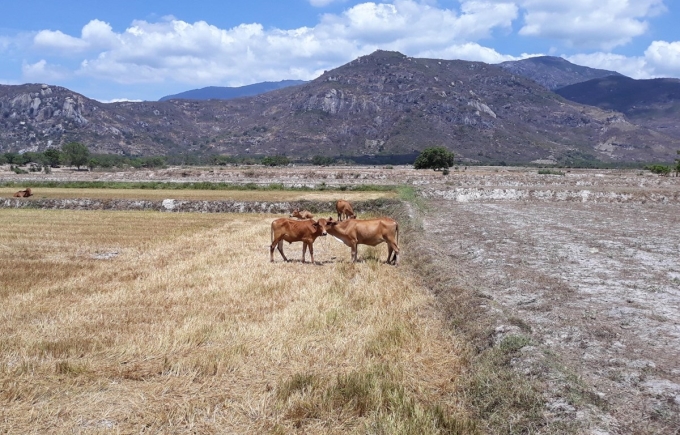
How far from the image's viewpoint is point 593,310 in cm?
976

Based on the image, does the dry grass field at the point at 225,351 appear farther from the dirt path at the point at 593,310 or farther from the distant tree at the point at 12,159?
the distant tree at the point at 12,159

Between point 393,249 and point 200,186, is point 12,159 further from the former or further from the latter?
point 393,249

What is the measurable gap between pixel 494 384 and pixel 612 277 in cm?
757

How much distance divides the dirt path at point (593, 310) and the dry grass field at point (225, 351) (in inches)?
56.7

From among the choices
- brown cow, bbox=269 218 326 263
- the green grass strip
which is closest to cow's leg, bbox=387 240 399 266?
brown cow, bbox=269 218 326 263

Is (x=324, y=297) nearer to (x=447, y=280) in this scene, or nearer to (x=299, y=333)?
(x=299, y=333)

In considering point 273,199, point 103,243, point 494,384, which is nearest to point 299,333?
point 494,384

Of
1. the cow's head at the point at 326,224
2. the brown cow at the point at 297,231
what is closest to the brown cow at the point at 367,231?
the cow's head at the point at 326,224

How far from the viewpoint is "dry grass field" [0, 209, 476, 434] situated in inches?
247

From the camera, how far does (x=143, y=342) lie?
8.54 metres

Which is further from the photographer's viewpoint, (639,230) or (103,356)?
(639,230)

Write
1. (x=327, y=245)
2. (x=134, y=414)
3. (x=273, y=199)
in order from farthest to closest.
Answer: (x=273, y=199) → (x=327, y=245) → (x=134, y=414)

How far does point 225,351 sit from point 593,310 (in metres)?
7.02

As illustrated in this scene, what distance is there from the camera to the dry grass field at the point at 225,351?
6.27m
